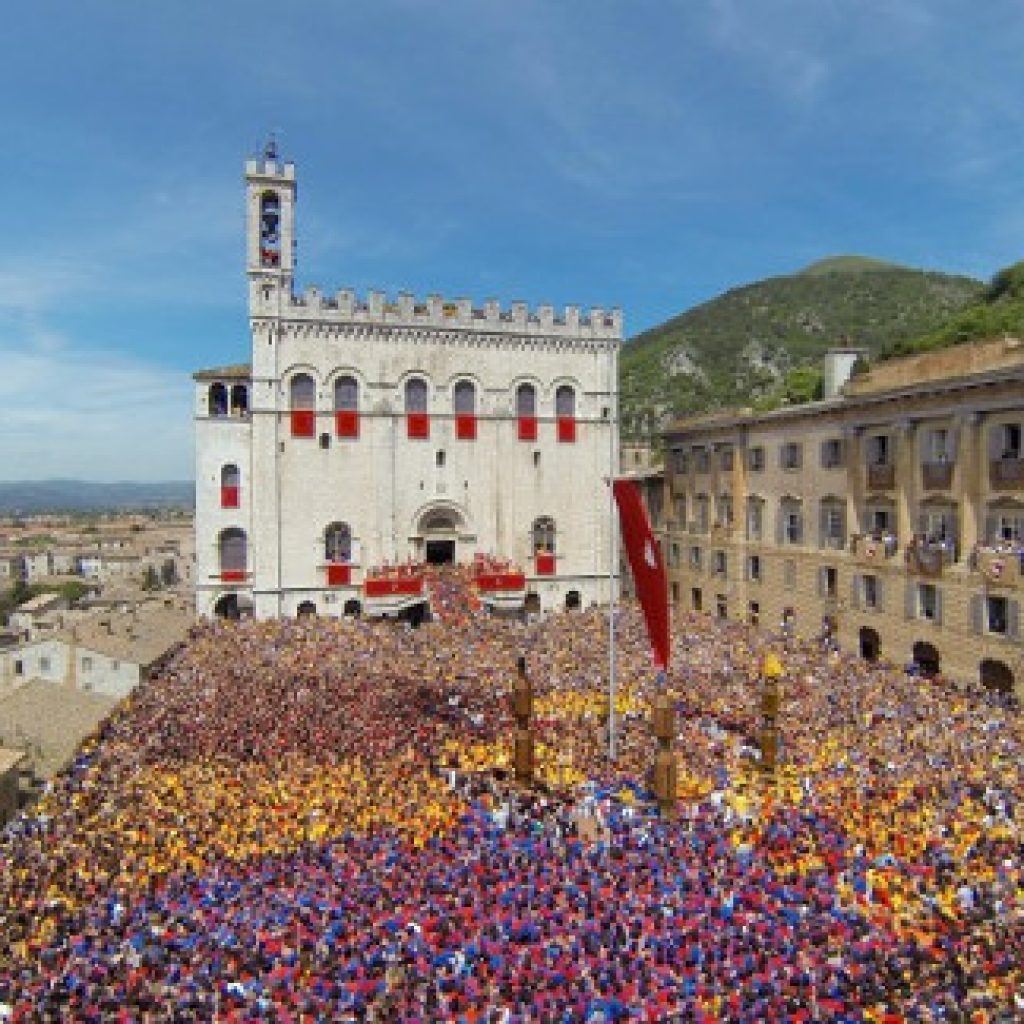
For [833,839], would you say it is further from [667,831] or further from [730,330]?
[730,330]

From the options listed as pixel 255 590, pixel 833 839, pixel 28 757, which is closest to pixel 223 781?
pixel 28 757

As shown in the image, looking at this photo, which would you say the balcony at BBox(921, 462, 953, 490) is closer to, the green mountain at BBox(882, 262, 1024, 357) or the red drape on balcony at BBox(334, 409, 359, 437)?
the green mountain at BBox(882, 262, 1024, 357)

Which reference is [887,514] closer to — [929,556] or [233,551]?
[929,556]

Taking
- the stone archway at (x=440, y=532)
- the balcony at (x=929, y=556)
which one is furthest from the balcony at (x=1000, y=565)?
the stone archway at (x=440, y=532)

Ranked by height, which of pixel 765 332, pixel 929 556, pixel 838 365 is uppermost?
pixel 765 332

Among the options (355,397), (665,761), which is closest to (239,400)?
(355,397)

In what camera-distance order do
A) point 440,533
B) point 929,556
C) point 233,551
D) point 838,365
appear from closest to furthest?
point 929,556
point 838,365
point 233,551
point 440,533

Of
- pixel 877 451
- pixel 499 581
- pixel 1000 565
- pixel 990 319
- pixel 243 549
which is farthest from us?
pixel 990 319
